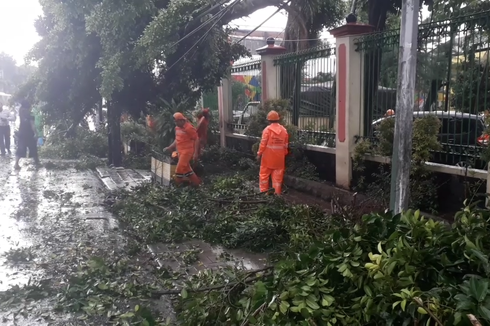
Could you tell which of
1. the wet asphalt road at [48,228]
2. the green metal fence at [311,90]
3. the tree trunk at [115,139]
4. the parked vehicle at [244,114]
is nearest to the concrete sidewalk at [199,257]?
the wet asphalt road at [48,228]

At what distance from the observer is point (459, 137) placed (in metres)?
6.57

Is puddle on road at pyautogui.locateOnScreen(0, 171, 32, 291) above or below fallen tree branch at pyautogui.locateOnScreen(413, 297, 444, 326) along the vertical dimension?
below

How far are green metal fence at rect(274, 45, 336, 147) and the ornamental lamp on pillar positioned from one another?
0.14 meters

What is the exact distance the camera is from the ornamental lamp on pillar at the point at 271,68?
1129cm

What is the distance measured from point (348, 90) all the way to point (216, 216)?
315cm

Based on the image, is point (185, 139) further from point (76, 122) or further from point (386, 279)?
point (386, 279)

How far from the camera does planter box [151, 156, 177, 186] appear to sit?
946 cm

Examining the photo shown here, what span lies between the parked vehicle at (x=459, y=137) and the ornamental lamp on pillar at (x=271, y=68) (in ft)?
15.8

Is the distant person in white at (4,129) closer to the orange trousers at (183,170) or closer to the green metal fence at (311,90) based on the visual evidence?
the orange trousers at (183,170)

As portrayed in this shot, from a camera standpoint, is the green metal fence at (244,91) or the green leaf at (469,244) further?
the green metal fence at (244,91)

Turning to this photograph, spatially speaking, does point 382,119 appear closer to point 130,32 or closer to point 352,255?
point 352,255

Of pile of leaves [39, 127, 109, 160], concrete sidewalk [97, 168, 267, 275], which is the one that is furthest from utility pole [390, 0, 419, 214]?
pile of leaves [39, 127, 109, 160]

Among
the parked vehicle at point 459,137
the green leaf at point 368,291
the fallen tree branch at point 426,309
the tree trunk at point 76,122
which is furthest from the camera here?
the tree trunk at point 76,122

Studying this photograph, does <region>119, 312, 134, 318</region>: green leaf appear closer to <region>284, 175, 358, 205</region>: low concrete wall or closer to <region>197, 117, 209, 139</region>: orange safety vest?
<region>284, 175, 358, 205</region>: low concrete wall
